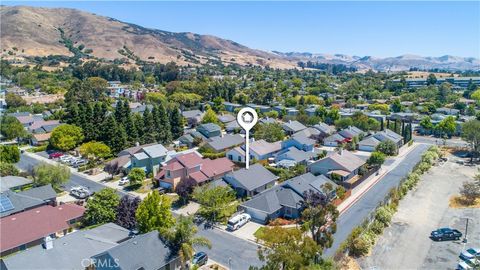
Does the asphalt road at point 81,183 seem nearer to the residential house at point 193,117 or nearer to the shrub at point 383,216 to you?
the shrub at point 383,216

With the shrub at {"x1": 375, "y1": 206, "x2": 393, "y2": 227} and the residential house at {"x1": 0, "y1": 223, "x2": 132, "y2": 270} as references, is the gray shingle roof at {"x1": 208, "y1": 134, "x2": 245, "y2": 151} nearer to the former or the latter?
the shrub at {"x1": 375, "y1": 206, "x2": 393, "y2": 227}

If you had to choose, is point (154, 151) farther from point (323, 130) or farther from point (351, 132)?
point (351, 132)

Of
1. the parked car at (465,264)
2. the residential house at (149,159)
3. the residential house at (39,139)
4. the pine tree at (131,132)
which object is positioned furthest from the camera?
the residential house at (39,139)

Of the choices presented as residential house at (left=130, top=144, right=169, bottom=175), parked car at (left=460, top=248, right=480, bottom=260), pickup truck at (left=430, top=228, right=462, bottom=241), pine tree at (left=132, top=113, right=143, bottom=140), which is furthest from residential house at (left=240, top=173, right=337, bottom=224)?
pine tree at (left=132, top=113, right=143, bottom=140)

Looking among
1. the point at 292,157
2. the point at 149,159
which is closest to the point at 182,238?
the point at 149,159

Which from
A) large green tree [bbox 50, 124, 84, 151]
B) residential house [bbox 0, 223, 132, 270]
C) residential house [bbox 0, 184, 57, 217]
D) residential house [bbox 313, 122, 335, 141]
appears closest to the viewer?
residential house [bbox 0, 223, 132, 270]

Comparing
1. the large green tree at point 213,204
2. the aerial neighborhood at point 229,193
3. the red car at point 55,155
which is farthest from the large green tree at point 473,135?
the red car at point 55,155
